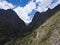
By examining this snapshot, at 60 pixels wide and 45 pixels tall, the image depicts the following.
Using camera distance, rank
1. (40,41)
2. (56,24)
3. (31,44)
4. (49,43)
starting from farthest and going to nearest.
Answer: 1. (56,24)
2. (31,44)
3. (40,41)
4. (49,43)

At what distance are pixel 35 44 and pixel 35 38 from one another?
741 cm

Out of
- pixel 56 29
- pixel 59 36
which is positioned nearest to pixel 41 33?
pixel 56 29

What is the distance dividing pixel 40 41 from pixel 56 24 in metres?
14.8

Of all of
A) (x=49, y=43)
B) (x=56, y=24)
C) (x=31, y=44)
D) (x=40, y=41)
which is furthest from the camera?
(x=56, y=24)

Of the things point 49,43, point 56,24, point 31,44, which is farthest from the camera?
point 56,24

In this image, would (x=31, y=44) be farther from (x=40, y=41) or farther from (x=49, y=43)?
(x=49, y=43)

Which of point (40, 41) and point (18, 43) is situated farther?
point (18, 43)

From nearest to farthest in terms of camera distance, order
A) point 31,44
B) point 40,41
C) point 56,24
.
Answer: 1. point 40,41
2. point 31,44
3. point 56,24

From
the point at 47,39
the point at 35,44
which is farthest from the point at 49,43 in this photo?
the point at 35,44

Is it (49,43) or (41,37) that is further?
(41,37)

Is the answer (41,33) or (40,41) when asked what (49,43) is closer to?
(40,41)

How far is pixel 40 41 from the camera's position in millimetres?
75062

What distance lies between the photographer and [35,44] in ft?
250

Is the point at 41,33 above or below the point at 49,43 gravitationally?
above
